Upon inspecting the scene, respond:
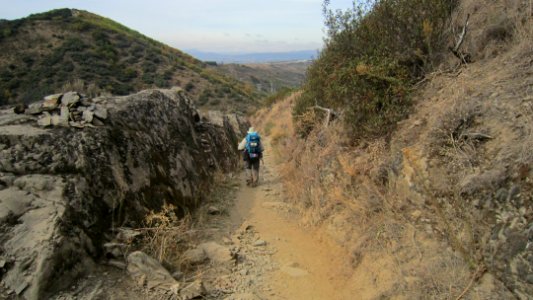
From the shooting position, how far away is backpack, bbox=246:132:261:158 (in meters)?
10.2

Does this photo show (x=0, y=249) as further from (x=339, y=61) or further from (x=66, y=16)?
(x=66, y=16)

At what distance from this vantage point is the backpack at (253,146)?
33.3ft

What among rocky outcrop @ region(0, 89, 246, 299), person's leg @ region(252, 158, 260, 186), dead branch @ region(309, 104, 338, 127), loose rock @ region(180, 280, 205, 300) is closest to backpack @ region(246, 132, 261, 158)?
person's leg @ region(252, 158, 260, 186)

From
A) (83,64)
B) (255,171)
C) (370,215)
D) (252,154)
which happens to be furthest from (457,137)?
(83,64)

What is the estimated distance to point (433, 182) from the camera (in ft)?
15.4

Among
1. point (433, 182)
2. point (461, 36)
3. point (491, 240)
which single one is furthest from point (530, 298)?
point (461, 36)

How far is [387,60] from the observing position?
6.86m

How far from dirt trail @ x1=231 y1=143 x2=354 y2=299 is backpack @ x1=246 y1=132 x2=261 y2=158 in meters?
1.50

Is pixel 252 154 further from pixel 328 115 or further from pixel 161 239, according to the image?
pixel 161 239

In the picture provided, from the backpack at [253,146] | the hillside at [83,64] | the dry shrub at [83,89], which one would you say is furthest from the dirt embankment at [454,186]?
the hillside at [83,64]

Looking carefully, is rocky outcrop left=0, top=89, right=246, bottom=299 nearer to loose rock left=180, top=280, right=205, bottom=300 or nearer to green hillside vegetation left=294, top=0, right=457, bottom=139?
loose rock left=180, top=280, right=205, bottom=300

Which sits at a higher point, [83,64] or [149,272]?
[83,64]

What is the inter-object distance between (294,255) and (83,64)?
35924 mm

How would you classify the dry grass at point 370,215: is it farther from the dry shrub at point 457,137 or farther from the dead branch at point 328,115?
the dry shrub at point 457,137
